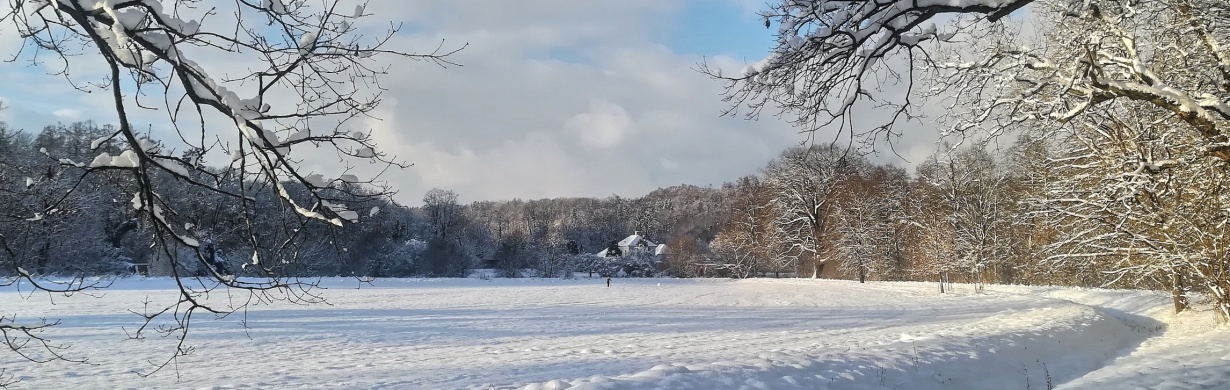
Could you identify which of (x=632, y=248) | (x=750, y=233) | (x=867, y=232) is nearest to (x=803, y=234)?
(x=867, y=232)

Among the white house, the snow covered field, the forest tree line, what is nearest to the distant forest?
the forest tree line

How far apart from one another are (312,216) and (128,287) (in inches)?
1417

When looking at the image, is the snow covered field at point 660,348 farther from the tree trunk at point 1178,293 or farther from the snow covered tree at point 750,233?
the snow covered tree at point 750,233

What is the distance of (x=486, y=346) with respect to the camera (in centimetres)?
1318

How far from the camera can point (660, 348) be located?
39.7 feet

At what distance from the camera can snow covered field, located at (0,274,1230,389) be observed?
7629 mm

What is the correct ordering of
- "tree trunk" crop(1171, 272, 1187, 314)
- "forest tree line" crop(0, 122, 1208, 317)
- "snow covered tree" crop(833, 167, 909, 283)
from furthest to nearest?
"snow covered tree" crop(833, 167, 909, 283) → "tree trunk" crop(1171, 272, 1187, 314) → "forest tree line" crop(0, 122, 1208, 317)

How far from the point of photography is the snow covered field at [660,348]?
7.63 metres

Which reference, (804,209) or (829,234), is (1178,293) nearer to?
(829,234)

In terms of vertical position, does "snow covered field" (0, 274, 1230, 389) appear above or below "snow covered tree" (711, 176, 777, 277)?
below

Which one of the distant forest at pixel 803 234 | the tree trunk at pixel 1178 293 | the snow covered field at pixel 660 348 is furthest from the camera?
the tree trunk at pixel 1178 293

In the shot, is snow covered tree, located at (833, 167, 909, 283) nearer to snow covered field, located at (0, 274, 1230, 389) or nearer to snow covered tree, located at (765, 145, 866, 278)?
snow covered tree, located at (765, 145, 866, 278)

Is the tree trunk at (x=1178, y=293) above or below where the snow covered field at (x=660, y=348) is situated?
above

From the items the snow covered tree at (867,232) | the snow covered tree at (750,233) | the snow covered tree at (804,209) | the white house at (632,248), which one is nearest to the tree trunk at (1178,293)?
the snow covered tree at (867,232)
